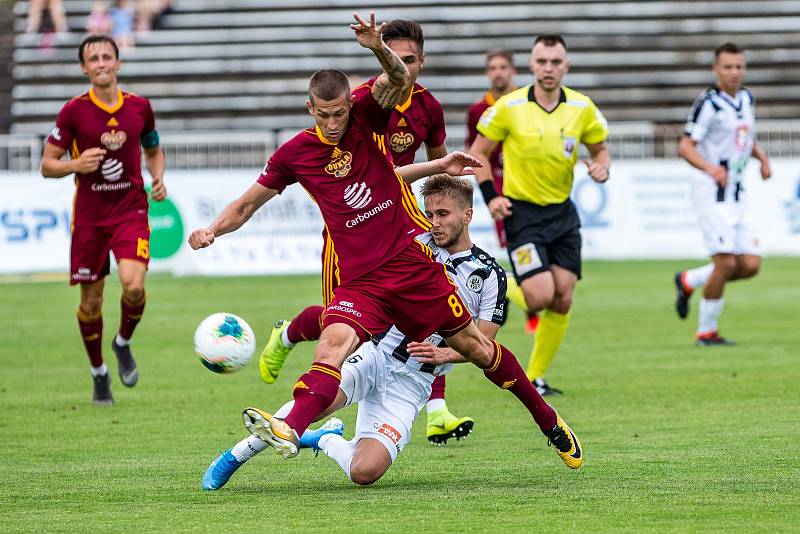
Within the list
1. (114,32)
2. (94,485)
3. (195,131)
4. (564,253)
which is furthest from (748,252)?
(114,32)

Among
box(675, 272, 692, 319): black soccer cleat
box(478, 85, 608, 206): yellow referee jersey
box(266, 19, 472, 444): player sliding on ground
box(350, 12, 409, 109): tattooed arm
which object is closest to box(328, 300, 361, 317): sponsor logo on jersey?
box(350, 12, 409, 109): tattooed arm

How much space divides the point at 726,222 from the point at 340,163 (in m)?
6.86

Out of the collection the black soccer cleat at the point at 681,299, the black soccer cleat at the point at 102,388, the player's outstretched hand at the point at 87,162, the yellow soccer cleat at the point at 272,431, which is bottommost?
the black soccer cleat at the point at 681,299

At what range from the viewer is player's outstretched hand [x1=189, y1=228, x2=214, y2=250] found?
6809mm

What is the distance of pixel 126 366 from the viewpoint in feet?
34.0

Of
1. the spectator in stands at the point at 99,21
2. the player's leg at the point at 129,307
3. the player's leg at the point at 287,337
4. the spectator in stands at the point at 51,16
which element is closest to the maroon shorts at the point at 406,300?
the player's leg at the point at 287,337

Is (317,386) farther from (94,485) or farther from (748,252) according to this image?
(748,252)

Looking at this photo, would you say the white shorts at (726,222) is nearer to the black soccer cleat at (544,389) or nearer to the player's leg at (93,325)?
the black soccer cleat at (544,389)

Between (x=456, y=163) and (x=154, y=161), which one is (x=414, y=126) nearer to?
(x=456, y=163)

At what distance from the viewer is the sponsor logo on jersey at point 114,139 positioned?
993 cm

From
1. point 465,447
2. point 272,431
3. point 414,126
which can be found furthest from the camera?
point 414,126

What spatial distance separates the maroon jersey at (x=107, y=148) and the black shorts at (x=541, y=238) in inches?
106

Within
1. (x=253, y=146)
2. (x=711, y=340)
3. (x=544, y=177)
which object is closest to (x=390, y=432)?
(x=544, y=177)

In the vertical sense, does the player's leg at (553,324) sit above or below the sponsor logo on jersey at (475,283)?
below
